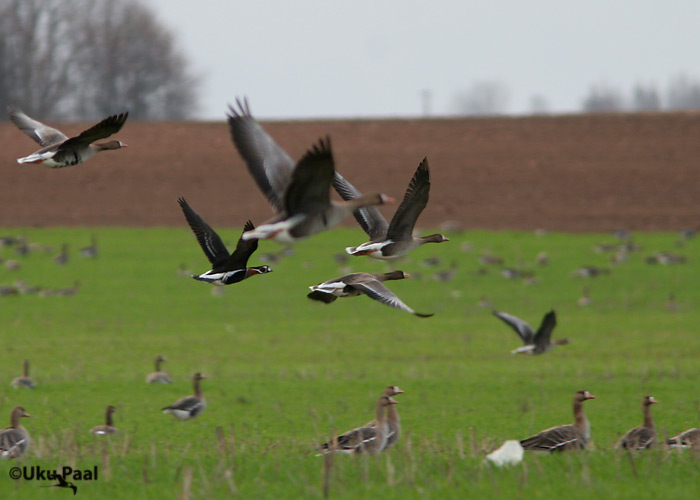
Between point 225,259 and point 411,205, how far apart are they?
1675mm

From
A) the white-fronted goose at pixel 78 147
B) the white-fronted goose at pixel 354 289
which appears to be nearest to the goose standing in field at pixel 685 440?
the white-fronted goose at pixel 354 289

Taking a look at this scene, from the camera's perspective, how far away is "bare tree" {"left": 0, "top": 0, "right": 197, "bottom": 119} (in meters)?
74.1

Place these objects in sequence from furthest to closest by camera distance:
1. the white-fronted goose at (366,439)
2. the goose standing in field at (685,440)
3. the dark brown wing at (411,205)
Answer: the goose standing in field at (685,440) < the white-fronted goose at (366,439) < the dark brown wing at (411,205)

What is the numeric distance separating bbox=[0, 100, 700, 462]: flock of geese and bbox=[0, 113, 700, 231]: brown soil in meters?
31.5

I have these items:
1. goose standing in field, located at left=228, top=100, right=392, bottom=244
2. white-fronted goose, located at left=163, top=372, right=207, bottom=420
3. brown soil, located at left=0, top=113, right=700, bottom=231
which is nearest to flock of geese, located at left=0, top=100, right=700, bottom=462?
goose standing in field, located at left=228, top=100, right=392, bottom=244

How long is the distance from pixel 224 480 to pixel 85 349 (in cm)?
1516

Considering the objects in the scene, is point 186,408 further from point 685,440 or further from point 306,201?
point 306,201

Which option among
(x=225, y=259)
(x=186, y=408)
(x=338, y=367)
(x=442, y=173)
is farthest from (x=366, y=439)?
(x=442, y=173)

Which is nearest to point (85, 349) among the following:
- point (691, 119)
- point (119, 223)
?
point (119, 223)

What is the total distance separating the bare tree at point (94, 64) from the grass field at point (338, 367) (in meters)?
34.8

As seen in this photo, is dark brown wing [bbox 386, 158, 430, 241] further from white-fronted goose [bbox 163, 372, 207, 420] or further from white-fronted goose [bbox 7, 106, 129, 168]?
white-fronted goose [bbox 163, 372, 207, 420]

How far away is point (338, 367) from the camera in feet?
69.8

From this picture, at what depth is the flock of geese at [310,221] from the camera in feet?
25.7

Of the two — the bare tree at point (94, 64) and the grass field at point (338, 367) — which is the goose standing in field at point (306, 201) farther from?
the bare tree at point (94, 64)
